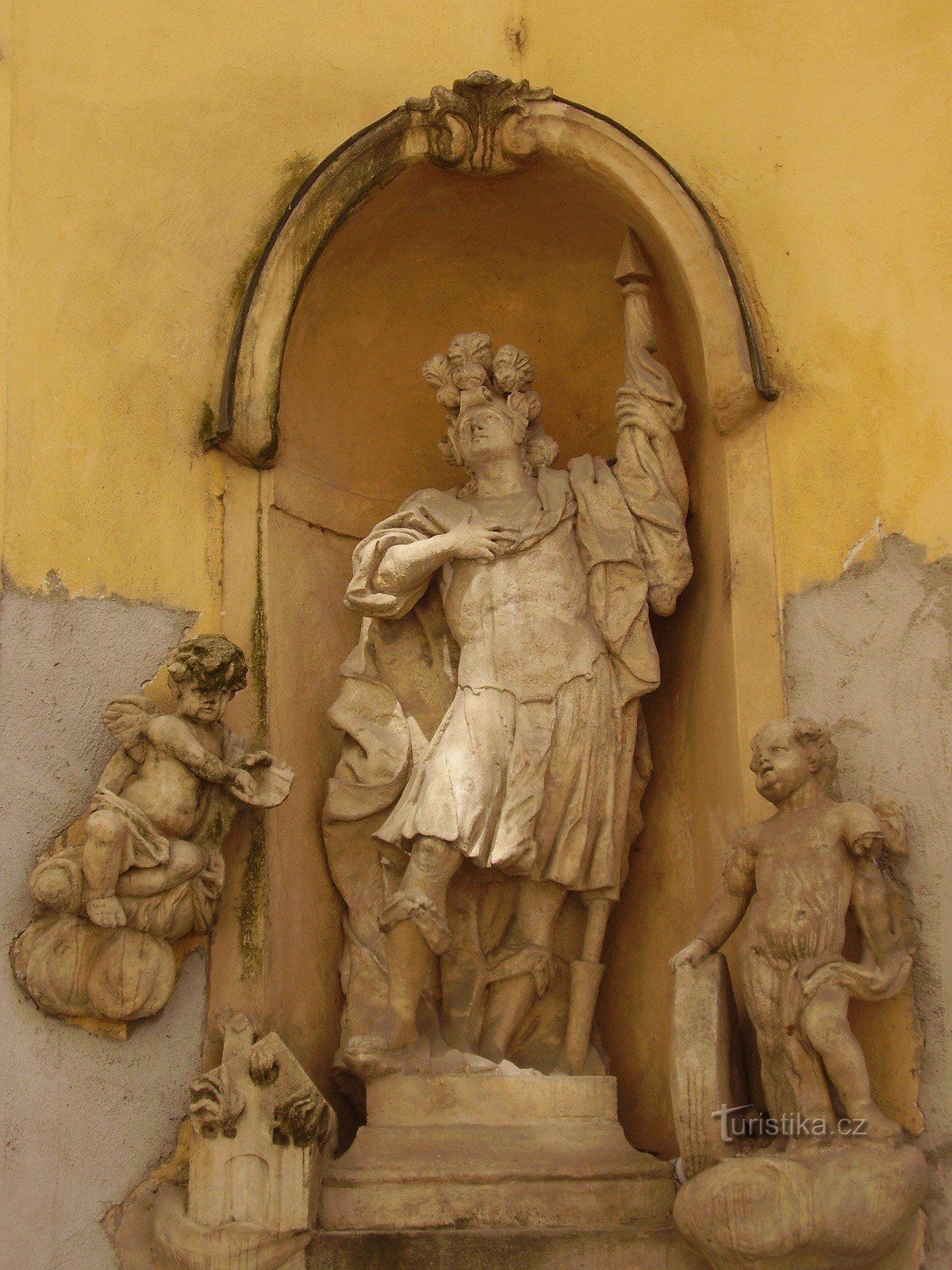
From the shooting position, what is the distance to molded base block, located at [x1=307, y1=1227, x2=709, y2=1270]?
5.34 m

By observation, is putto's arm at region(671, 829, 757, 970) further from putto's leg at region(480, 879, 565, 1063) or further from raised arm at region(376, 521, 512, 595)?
raised arm at region(376, 521, 512, 595)

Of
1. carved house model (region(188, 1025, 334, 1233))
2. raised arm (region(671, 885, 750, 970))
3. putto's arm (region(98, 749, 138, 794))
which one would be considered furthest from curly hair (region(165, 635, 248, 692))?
raised arm (region(671, 885, 750, 970))

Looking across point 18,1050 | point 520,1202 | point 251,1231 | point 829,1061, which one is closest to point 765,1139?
point 829,1061

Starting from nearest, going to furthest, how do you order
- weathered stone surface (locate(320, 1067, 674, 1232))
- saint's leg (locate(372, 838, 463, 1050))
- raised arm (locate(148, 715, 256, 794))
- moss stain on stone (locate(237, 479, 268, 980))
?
weathered stone surface (locate(320, 1067, 674, 1232))
raised arm (locate(148, 715, 256, 794))
saint's leg (locate(372, 838, 463, 1050))
moss stain on stone (locate(237, 479, 268, 980))

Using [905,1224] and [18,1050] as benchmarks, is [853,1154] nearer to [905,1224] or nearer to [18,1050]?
[905,1224]

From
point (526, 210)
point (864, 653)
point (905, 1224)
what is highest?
point (526, 210)

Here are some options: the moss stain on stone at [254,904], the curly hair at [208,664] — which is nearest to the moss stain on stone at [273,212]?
the curly hair at [208,664]

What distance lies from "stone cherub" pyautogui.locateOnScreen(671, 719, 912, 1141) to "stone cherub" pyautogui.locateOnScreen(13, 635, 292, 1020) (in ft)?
4.57

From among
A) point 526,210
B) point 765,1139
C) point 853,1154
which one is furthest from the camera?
point 526,210

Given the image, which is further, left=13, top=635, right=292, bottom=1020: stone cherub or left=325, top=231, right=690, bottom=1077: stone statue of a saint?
left=325, top=231, right=690, bottom=1077: stone statue of a saint

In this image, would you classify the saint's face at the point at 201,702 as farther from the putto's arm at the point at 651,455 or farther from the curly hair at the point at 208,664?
the putto's arm at the point at 651,455

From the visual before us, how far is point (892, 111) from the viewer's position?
21.1 feet

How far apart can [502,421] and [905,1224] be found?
2.75m

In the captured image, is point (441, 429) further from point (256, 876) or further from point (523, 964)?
point (523, 964)
